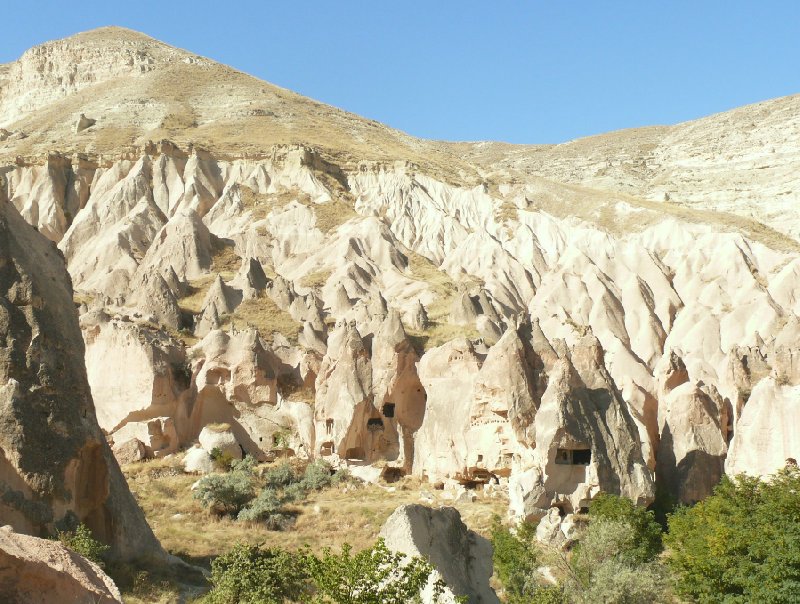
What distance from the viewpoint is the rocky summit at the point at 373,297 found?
25.1 m

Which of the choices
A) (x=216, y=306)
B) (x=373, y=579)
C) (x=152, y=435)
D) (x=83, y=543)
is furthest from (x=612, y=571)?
(x=216, y=306)

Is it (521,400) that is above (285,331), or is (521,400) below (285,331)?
below

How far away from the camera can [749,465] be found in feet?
86.8

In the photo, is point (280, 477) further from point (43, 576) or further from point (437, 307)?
point (437, 307)

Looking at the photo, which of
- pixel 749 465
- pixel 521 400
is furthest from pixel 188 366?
pixel 749 465

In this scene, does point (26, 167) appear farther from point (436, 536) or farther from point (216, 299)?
point (436, 536)

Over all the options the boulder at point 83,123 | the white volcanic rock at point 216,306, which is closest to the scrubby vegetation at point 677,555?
the white volcanic rock at point 216,306

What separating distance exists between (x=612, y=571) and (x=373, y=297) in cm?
2844

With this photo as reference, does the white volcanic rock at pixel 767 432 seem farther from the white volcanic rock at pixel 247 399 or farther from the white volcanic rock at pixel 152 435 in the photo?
the white volcanic rock at pixel 152 435

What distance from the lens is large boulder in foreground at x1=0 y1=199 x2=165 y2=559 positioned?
1460 cm

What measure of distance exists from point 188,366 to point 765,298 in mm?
35740

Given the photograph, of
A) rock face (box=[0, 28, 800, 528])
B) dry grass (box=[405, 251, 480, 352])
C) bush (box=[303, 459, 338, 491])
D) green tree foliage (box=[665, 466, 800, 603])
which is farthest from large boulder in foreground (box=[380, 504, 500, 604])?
dry grass (box=[405, 251, 480, 352])

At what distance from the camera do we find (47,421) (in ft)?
50.2

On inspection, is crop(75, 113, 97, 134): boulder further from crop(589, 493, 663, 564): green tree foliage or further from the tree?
the tree
